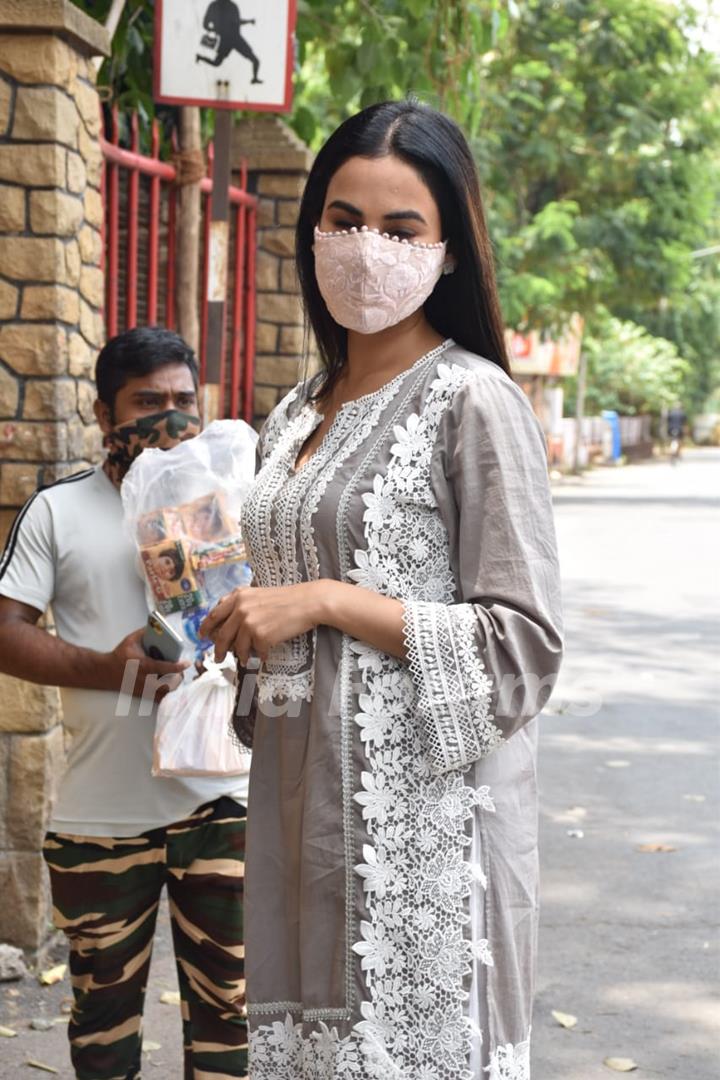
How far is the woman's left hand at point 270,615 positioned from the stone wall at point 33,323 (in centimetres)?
268

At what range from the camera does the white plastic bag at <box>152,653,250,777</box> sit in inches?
117

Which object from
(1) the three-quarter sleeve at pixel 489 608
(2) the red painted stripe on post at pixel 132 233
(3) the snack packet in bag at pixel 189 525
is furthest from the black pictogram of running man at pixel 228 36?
(1) the three-quarter sleeve at pixel 489 608

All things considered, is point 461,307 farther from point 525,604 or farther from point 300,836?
point 300,836

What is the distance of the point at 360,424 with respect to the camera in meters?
2.19

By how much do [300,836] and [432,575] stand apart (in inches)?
16.0

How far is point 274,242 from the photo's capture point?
7203 mm

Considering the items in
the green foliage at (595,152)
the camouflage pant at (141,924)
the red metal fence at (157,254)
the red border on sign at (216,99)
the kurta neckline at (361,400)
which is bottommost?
the camouflage pant at (141,924)

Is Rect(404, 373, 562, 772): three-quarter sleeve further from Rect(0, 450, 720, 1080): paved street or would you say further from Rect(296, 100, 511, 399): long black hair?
Rect(0, 450, 720, 1080): paved street

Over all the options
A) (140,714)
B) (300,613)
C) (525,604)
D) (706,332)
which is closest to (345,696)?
(300,613)

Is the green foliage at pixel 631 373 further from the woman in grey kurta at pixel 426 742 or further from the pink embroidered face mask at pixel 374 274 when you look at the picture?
the woman in grey kurta at pixel 426 742

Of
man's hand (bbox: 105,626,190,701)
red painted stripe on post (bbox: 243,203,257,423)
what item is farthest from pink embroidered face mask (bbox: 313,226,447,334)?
red painted stripe on post (bbox: 243,203,257,423)

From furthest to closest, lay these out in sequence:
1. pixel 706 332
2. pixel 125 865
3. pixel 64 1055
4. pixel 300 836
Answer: pixel 706 332, pixel 64 1055, pixel 125 865, pixel 300 836

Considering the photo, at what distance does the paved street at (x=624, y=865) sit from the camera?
4.42 meters

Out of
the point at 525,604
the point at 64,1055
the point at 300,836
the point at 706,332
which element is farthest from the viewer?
the point at 706,332
